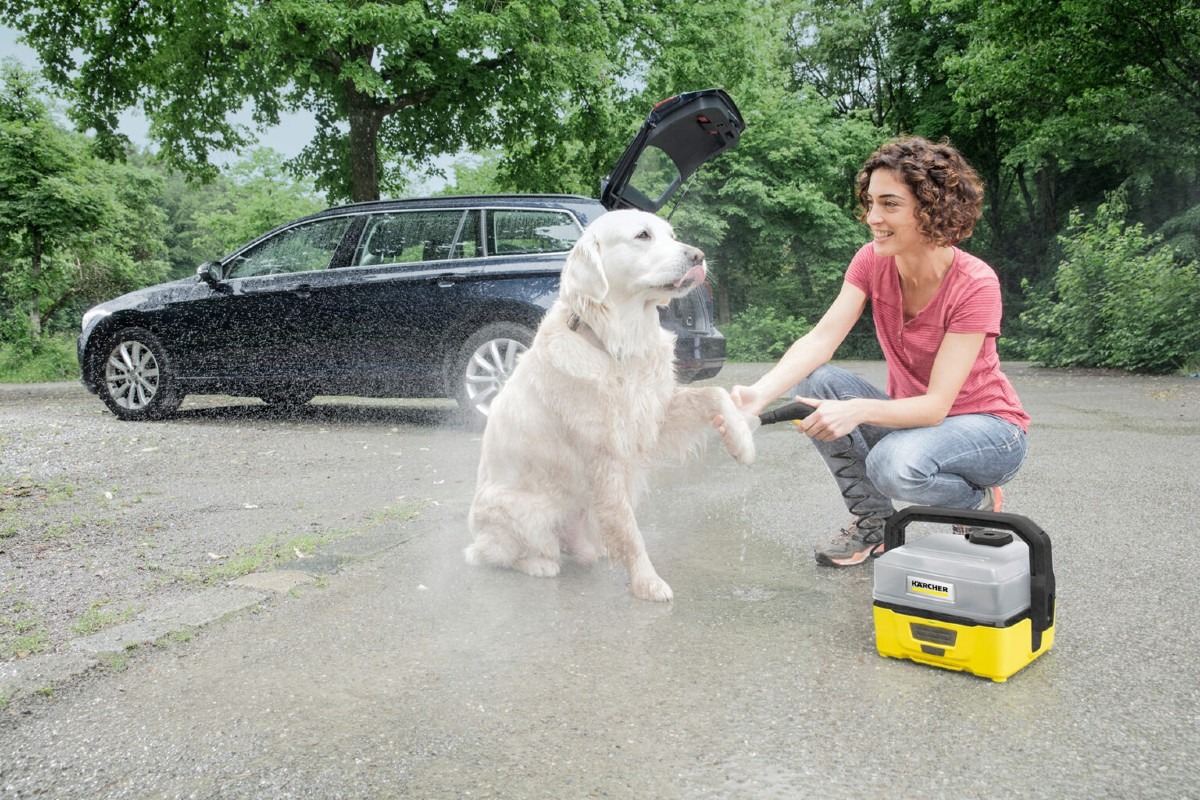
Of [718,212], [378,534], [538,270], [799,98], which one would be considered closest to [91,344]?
[538,270]

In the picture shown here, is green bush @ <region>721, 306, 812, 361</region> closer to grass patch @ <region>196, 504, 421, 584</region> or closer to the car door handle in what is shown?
the car door handle

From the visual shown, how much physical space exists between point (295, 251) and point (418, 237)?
132 centimetres

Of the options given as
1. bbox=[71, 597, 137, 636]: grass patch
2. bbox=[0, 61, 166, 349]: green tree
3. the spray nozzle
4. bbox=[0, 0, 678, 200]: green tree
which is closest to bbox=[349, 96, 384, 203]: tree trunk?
bbox=[0, 0, 678, 200]: green tree

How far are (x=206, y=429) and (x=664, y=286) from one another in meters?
6.33

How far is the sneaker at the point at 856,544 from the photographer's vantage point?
3891 mm

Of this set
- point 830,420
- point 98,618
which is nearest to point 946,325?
point 830,420

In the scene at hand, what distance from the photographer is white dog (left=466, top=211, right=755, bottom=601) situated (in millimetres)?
3449

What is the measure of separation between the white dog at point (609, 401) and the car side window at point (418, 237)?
451cm

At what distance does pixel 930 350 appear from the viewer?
11.1 ft

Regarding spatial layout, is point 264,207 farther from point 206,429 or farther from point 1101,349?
point 1101,349

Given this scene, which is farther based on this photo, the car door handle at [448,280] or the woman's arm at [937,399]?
the car door handle at [448,280]

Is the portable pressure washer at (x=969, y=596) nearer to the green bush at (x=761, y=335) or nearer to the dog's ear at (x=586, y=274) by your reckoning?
the dog's ear at (x=586, y=274)

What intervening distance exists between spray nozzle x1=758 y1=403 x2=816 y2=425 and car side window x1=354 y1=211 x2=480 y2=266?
5.22 m

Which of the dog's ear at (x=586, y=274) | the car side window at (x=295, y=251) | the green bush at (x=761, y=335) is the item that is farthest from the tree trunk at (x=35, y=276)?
the dog's ear at (x=586, y=274)
